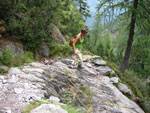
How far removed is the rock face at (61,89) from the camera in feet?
13.9

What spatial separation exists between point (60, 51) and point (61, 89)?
5164mm

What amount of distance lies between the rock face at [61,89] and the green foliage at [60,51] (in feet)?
5.88

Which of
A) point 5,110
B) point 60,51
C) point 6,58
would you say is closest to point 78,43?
point 6,58

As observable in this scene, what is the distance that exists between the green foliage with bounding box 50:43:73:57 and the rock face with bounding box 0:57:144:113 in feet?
5.88

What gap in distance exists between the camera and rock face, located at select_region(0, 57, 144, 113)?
423 cm

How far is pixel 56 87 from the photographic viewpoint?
6.02 m

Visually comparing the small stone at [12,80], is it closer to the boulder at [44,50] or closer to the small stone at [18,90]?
the small stone at [18,90]

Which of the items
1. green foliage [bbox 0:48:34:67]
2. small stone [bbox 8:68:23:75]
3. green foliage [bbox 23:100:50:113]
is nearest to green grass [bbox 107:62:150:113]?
green foliage [bbox 0:48:34:67]

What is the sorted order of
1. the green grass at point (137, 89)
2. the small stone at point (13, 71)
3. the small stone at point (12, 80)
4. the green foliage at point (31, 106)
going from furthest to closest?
the green grass at point (137, 89) → the small stone at point (13, 71) → the small stone at point (12, 80) → the green foliage at point (31, 106)

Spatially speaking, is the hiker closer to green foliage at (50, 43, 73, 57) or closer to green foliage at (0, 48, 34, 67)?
green foliage at (0, 48, 34, 67)

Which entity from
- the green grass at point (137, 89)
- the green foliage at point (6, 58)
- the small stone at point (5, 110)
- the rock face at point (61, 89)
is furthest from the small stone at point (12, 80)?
the green grass at point (137, 89)

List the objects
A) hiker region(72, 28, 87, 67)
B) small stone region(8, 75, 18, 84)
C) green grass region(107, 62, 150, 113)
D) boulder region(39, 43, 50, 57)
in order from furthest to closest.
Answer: boulder region(39, 43, 50, 57) < green grass region(107, 62, 150, 113) < hiker region(72, 28, 87, 67) < small stone region(8, 75, 18, 84)

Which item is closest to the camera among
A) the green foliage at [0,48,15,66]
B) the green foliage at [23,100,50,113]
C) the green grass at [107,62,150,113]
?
the green foliage at [23,100,50,113]

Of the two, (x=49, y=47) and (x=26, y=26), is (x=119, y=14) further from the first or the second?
(x=26, y=26)
